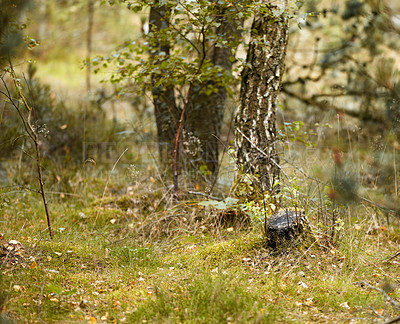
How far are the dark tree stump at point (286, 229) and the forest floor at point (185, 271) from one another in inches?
3.4

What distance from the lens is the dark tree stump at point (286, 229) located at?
135 inches

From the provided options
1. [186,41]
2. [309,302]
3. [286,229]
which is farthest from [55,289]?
[186,41]

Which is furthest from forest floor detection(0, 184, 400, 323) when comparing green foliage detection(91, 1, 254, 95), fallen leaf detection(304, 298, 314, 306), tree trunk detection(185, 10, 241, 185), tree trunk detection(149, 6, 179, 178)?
green foliage detection(91, 1, 254, 95)

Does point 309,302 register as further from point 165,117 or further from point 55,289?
point 165,117

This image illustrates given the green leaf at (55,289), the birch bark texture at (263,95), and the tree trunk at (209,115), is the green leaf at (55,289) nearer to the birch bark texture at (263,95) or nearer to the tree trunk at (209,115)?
the birch bark texture at (263,95)

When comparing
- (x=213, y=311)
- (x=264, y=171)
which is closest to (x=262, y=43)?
(x=264, y=171)

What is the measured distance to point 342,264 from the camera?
3297 mm

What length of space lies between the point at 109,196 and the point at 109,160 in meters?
1.19

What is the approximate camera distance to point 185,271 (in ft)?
10.8

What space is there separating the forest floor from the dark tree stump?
0.28 feet

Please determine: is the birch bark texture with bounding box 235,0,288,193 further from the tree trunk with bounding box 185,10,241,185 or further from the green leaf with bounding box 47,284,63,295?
the green leaf with bounding box 47,284,63,295

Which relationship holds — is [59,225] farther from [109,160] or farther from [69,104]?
[69,104]

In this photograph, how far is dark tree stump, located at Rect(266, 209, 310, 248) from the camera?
3.42 meters

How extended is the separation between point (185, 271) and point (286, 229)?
914 millimetres
